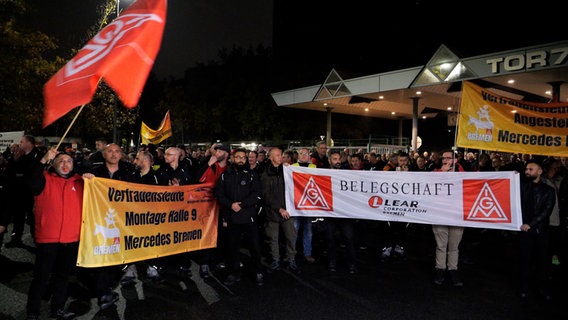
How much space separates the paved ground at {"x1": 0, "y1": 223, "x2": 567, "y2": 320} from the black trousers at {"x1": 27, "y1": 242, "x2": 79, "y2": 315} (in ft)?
1.33

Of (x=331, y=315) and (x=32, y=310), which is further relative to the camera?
(x=331, y=315)

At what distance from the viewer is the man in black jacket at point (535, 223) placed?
5.45 meters

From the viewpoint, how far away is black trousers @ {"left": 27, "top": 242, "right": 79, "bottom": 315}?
4266 millimetres

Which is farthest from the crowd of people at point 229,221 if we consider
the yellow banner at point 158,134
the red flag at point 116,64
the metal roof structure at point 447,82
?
the yellow banner at point 158,134

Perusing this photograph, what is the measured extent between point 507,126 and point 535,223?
1865mm

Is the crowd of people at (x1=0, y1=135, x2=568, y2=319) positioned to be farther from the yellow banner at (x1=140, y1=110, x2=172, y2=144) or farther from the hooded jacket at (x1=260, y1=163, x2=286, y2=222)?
the yellow banner at (x1=140, y1=110, x2=172, y2=144)

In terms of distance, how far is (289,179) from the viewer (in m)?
6.87

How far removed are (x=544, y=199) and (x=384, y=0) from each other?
38.6 m

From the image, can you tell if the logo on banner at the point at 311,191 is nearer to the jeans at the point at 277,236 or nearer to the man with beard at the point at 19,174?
the jeans at the point at 277,236

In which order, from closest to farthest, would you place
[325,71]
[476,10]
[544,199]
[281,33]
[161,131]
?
[544,199]
[161,131]
[476,10]
[325,71]
[281,33]

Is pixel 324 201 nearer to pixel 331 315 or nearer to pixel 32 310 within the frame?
pixel 331 315

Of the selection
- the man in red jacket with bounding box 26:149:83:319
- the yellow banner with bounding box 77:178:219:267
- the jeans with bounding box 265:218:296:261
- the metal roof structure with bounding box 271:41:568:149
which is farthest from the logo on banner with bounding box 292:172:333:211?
the metal roof structure with bounding box 271:41:568:149

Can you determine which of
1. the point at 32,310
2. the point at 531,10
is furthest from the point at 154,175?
the point at 531,10

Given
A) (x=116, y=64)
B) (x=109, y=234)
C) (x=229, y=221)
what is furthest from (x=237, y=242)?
(x=116, y=64)
